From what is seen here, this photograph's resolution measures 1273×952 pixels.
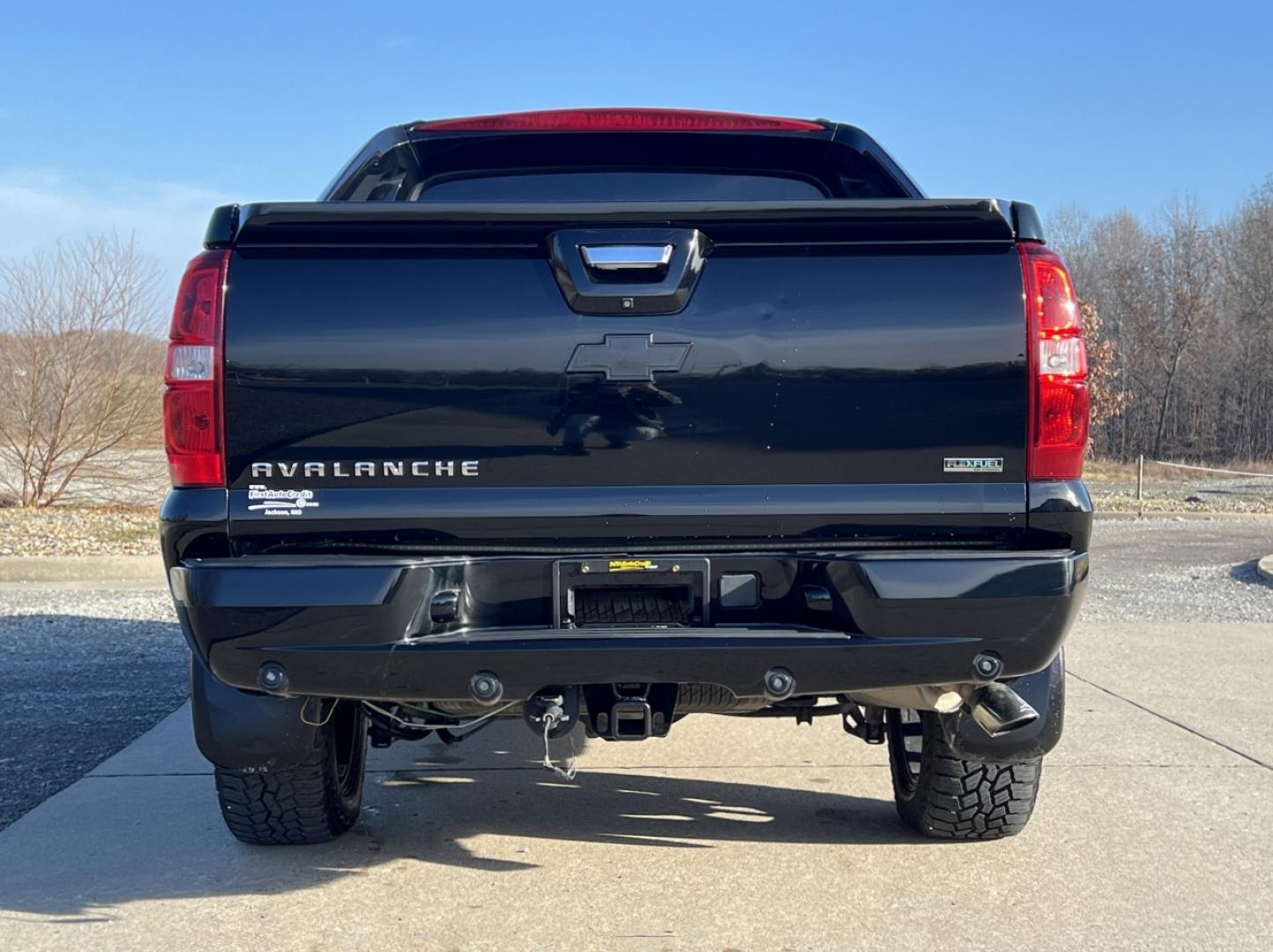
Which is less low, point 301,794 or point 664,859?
point 301,794

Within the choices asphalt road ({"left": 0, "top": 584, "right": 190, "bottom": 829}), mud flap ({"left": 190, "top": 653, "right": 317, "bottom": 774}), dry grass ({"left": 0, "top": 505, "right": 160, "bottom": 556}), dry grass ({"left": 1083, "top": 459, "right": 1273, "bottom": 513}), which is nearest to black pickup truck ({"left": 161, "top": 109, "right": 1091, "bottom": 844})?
mud flap ({"left": 190, "top": 653, "right": 317, "bottom": 774})

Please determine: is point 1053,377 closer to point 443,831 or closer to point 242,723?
point 242,723

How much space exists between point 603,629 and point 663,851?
138 cm

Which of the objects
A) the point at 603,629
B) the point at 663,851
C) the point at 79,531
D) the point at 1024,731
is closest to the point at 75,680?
the point at 663,851

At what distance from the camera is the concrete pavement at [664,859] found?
10.9ft

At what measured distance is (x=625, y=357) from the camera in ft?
9.65

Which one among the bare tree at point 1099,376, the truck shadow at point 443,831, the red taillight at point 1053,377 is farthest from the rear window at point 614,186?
the bare tree at point 1099,376

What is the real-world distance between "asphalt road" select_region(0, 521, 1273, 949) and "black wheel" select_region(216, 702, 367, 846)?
0.30 ft

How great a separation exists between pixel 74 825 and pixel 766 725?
297 centimetres

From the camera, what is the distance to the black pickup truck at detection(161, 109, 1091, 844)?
9.50ft

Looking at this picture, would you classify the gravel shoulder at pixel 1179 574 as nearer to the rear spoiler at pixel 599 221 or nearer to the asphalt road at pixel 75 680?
the asphalt road at pixel 75 680

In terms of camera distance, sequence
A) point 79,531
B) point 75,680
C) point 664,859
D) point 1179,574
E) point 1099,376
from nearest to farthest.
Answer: point 664,859
point 75,680
point 1179,574
point 79,531
point 1099,376

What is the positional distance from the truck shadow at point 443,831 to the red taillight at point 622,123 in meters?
2.40

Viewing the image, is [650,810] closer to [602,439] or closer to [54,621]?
[602,439]
